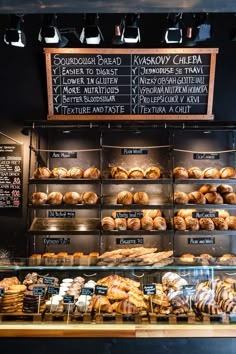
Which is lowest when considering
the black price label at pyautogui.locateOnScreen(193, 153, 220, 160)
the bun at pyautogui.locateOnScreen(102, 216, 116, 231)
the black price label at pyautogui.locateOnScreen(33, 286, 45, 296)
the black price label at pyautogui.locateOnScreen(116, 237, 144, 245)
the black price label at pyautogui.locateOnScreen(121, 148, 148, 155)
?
the black price label at pyautogui.locateOnScreen(33, 286, 45, 296)

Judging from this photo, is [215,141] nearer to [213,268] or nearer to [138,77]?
[138,77]

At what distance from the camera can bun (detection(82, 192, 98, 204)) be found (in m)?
4.25

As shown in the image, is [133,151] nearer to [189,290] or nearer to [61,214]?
[61,214]

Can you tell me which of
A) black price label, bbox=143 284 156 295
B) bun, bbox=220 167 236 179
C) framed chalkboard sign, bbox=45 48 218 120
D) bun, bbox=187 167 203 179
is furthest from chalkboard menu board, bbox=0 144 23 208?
black price label, bbox=143 284 156 295

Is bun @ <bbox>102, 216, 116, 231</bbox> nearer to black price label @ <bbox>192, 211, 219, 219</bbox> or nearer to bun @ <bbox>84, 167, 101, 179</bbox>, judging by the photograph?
bun @ <bbox>84, 167, 101, 179</bbox>

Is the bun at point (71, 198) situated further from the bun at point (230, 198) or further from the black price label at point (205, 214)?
the bun at point (230, 198)

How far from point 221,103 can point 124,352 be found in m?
3.31

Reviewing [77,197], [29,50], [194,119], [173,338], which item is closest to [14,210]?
[77,197]

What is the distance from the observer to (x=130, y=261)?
9.58 feet

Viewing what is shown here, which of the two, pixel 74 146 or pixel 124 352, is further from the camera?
Answer: pixel 74 146

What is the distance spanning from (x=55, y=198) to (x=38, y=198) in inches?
7.3

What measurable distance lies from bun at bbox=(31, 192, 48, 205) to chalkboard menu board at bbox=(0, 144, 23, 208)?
36 centimetres

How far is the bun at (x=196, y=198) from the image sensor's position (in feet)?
14.0

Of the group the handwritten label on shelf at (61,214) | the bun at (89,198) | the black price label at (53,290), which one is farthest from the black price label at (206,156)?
the black price label at (53,290)
